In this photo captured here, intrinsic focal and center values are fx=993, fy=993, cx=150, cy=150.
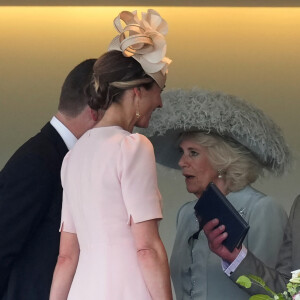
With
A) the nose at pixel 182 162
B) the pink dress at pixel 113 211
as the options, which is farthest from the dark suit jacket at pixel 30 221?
the nose at pixel 182 162

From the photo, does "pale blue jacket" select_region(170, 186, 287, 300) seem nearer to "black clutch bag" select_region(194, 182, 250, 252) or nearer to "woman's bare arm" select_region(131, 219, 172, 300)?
"black clutch bag" select_region(194, 182, 250, 252)

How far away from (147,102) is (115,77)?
0.12 metres

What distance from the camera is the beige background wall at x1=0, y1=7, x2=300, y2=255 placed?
5.44m

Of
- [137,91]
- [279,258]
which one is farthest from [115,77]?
[279,258]

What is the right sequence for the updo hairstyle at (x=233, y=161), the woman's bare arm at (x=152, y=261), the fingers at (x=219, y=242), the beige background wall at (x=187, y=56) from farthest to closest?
the beige background wall at (x=187, y=56), the updo hairstyle at (x=233, y=161), the fingers at (x=219, y=242), the woman's bare arm at (x=152, y=261)

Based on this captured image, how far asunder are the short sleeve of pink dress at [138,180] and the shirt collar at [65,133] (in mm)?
514

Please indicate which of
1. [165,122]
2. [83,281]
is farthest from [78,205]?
[165,122]

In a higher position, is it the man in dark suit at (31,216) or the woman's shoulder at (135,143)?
the woman's shoulder at (135,143)

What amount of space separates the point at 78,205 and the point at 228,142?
1.10 metres

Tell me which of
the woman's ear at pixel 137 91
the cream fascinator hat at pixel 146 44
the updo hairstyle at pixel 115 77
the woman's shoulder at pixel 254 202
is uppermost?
the cream fascinator hat at pixel 146 44

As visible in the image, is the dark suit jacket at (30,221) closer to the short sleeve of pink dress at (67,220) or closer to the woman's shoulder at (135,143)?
the short sleeve of pink dress at (67,220)

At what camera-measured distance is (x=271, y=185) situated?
5590mm

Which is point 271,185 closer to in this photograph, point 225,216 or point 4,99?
point 4,99

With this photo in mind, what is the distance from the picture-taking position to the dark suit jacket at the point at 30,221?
305 centimetres
